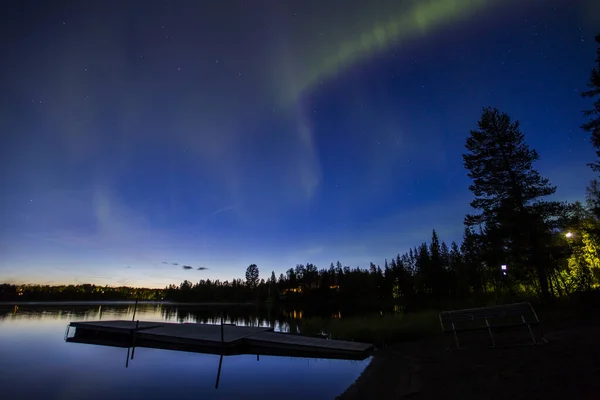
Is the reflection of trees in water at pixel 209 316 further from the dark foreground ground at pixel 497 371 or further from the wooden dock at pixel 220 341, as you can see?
the dark foreground ground at pixel 497 371

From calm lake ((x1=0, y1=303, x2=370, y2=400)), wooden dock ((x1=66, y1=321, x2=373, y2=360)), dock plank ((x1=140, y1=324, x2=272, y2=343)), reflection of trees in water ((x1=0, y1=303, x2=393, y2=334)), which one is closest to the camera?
calm lake ((x1=0, y1=303, x2=370, y2=400))

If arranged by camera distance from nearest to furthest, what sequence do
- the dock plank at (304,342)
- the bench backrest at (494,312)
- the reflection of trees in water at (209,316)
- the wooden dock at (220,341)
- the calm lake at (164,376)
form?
1. the bench backrest at (494,312)
2. the calm lake at (164,376)
3. the dock plank at (304,342)
4. the wooden dock at (220,341)
5. the reflection of trees in water at (209,316)

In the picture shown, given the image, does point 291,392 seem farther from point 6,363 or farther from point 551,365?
point 6,363

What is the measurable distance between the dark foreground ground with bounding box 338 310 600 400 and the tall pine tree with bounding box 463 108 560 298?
8665 mm

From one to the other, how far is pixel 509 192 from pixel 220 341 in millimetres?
25345

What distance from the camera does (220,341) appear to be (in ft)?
73.0

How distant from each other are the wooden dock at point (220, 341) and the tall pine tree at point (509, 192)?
46.8ft

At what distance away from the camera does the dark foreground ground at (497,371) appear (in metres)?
6.93

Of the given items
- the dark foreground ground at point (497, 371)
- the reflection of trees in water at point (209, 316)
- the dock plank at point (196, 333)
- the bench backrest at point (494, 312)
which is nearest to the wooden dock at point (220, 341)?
the dock plank at point (196, 333)

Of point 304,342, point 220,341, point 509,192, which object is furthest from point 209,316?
point 509,192

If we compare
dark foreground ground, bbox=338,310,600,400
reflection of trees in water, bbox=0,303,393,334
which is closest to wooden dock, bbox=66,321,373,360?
dark foreground ground, bbox=338,310,600,400

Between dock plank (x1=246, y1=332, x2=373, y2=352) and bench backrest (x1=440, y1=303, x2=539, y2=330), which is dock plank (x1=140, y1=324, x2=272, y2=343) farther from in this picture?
bench backrest (x1=440, y1=303, x2=539, y2=330)

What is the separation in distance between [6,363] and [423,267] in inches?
3921

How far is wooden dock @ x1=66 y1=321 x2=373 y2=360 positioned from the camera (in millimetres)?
19406
